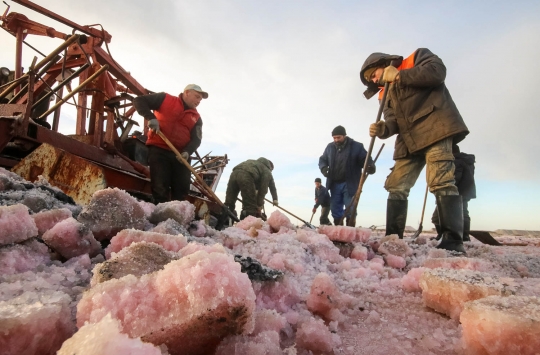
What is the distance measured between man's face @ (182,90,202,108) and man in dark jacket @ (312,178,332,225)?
571 centimetres

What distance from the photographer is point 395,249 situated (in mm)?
2264

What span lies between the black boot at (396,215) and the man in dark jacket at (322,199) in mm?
5945

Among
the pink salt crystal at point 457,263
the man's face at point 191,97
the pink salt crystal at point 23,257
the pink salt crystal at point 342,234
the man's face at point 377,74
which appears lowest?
the pink salt crystal at point 457,263

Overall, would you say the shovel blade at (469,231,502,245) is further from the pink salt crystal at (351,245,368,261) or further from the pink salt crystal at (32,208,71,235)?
the pink salt crystal at (32,208,71,235)

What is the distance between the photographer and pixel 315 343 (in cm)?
86

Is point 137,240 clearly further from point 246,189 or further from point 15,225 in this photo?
point 246,189

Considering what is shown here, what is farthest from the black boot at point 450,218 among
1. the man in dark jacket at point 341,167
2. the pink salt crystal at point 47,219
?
the man in dark jacket at point 341,167

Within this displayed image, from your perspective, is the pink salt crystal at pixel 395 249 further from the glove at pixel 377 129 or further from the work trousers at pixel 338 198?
the work trousers at pixel 338 198

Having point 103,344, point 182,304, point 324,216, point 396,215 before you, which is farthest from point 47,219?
point 324,216

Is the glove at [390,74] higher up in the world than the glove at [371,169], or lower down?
higher up

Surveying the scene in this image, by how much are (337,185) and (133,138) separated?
13.7 feet

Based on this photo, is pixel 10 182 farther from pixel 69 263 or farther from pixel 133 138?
pixel 133 138

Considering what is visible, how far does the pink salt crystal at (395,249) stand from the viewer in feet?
7.32

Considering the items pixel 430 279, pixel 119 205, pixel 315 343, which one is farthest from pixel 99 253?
pixel 430 279
